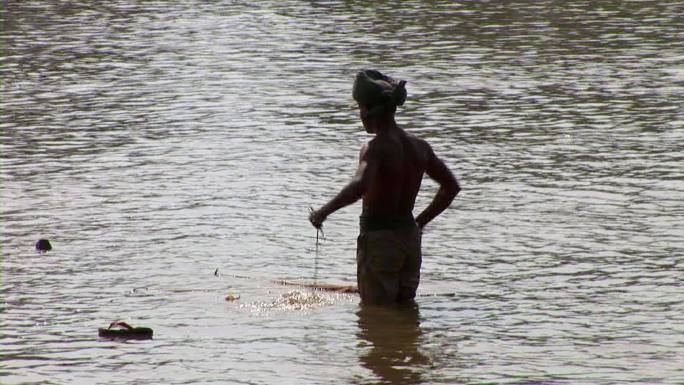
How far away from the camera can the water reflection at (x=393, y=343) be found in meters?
9.34

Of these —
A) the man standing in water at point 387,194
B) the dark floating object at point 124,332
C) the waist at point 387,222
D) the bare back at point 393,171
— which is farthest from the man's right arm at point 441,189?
the dark floating object at point 124,332

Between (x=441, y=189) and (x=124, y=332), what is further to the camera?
(x=441, y=189)

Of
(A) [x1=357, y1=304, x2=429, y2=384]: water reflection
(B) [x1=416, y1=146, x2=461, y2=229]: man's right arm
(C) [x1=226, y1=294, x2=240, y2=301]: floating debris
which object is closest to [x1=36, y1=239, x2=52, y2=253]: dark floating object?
(C) [x1=226, y1=294, x2=240, y2=301]: floating debris

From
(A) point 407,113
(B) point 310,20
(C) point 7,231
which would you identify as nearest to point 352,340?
(C) point 7,231

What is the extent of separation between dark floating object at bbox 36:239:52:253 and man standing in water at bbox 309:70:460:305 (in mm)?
3750

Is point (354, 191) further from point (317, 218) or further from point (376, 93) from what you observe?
point (376, 93)

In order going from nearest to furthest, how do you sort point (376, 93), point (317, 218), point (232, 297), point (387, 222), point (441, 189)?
point (317, 218), point (376, 93), point (387, 222), point (441, 189), point (232, 297)

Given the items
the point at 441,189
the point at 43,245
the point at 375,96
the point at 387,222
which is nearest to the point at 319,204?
the point at 43,245

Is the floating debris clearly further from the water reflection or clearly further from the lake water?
the water reflection

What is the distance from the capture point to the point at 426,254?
13109 millimetres

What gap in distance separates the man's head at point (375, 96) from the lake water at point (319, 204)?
1.46 m

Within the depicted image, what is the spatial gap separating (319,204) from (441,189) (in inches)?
183

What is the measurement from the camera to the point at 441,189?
10.7 metres

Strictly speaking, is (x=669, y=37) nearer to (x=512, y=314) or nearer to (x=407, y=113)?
(x=407, y=113)
